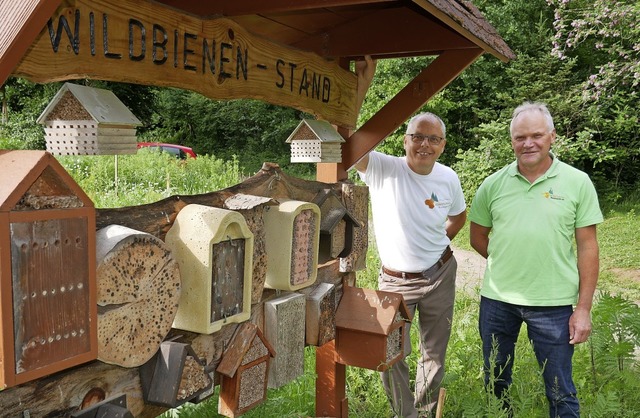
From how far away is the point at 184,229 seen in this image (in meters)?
1.71

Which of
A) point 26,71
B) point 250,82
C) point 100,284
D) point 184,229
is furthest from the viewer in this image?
point 250,82

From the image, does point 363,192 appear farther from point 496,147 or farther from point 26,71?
point 496,147

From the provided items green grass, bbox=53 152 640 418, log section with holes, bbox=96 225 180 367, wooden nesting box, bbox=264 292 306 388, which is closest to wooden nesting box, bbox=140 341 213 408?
log section with holes, bbox=96 225 180 367

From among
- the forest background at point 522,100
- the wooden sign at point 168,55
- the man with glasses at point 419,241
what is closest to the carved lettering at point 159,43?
the wooden sign at point 168,55

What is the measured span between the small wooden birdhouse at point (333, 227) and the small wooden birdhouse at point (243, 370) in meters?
0.58

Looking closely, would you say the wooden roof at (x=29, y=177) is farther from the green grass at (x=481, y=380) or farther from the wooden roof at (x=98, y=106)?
the green grass at (x=481, y=380)

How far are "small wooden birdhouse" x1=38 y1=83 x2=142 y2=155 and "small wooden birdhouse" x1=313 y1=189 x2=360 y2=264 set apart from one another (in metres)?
1.14

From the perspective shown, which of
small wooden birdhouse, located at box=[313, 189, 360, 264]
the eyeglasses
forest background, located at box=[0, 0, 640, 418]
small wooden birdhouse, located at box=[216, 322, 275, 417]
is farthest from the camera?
forest background, located at box=[0, 0, 640, 418]

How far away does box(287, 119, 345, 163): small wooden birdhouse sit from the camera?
2438mm

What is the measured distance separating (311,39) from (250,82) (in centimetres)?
78

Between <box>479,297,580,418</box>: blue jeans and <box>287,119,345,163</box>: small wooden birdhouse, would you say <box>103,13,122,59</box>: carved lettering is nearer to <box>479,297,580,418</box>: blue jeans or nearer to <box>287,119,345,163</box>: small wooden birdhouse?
<box>287,119,345,163</box>: small wooden birdhouse

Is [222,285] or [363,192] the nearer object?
[222,285]

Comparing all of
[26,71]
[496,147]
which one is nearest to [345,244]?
[26,71]

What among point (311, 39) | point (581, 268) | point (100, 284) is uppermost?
point (311, 39)
